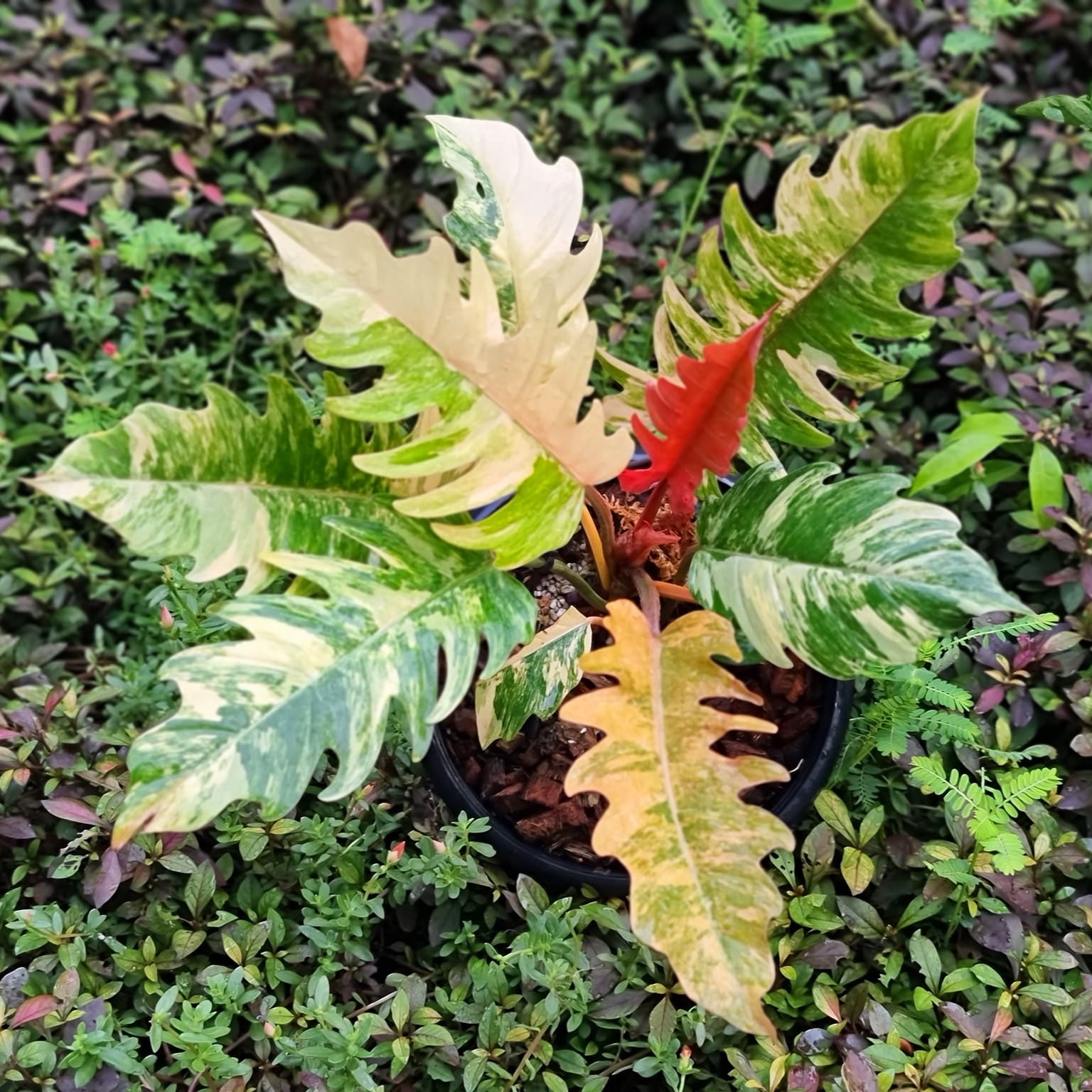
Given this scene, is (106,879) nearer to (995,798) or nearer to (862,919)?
(862,919)

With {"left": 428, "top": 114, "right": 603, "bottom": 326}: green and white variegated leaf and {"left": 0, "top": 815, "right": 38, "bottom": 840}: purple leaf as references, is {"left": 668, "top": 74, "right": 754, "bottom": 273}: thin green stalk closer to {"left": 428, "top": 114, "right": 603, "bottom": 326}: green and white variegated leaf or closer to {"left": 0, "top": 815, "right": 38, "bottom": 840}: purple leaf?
{"left": 428, "top": 114, "right": 603, "bottom": 326}: green and white variegated leaf

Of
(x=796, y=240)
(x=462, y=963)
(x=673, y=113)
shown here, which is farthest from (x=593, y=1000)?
(x=673, y=113)

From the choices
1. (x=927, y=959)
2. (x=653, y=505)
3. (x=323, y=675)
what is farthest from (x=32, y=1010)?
(x=927, y=959)

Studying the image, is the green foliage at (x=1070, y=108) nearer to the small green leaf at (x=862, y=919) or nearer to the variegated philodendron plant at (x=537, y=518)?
the variegated philodendron plant at (x=537, y=518)

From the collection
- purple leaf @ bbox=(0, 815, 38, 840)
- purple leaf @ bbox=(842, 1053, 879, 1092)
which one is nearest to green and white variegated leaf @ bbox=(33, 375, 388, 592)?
purple leaf @ bbox=(0, 815, 38, 840)

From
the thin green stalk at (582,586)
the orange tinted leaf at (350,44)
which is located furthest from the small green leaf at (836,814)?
the orange tinted leaf at (350,44)
